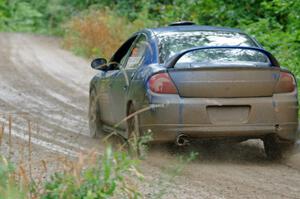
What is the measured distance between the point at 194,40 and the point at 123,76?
93cm

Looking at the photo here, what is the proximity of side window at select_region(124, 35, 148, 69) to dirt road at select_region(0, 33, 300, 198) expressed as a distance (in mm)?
1066

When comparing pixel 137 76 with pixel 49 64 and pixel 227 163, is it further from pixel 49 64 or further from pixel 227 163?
pixel 49 64

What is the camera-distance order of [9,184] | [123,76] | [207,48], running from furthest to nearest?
[123,76] → [207,48] → [9,184]

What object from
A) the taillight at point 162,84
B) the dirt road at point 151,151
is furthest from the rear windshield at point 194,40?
the dirt road at point 151,151

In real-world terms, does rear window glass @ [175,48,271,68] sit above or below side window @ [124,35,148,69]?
above

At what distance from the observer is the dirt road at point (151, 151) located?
7.71 metres

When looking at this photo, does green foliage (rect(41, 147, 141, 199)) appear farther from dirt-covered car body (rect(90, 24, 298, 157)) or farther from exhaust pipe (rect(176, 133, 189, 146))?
exhaust pipe (rect(176, 133, 189, 146))

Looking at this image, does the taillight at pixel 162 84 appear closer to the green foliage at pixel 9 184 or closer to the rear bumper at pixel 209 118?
the rear bumper at pixel 209 118

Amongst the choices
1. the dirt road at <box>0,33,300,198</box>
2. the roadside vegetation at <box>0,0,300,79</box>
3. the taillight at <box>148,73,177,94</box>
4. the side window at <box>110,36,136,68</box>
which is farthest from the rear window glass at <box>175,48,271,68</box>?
the roadside vegetation at <box>0,0,300,79</box>

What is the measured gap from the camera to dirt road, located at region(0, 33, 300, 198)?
7715mm

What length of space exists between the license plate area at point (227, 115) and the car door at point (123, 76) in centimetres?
124

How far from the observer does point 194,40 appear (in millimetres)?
9781

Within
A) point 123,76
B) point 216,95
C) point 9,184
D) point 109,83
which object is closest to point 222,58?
point 216,95

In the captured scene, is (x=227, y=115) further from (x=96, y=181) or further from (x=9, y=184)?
(x=9, y=184)
